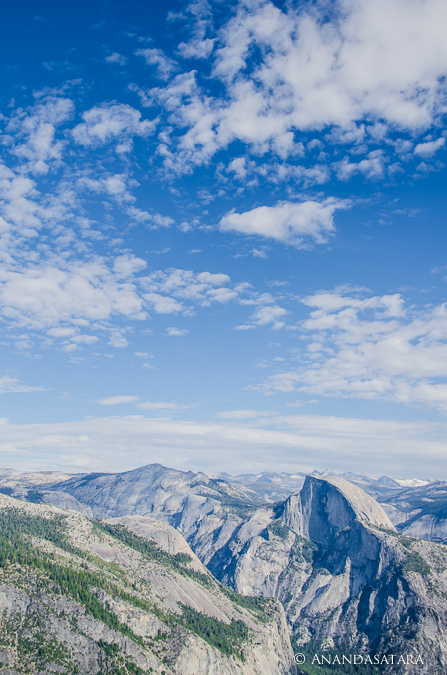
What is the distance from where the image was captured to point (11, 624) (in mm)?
176250

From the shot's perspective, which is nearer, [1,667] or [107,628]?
A: [1,667]

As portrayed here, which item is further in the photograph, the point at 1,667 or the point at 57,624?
the point at 57,624

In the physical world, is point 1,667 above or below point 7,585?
below

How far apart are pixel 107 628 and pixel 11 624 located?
40.6 meters

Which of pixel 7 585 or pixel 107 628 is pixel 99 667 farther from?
pixel 7 585

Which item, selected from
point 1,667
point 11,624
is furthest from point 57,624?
point 1,667

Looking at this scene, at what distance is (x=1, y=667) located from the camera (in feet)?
514

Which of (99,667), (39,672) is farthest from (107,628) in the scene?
(39,672)

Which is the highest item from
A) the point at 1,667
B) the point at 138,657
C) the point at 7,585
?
the point at 7,585

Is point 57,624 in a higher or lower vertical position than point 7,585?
lower

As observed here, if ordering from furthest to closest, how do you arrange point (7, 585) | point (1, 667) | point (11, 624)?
point (7, 585) < point (11, 624) < point (1, 667)

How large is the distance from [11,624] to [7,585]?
640 inches

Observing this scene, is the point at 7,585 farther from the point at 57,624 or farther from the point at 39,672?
the point at 39,672

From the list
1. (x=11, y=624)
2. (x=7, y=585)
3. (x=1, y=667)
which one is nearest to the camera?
(x=1, y=667)
